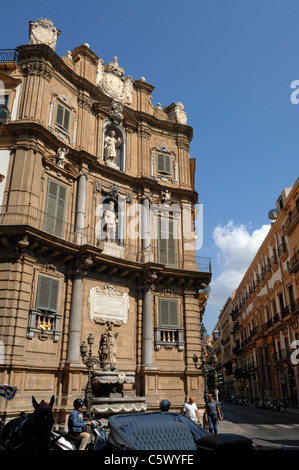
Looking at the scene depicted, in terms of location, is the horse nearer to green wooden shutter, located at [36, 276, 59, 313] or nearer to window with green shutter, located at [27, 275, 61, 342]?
window with green shutter, located at [27, 275, 61, 342]

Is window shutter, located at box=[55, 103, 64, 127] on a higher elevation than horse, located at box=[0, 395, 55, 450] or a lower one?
higher

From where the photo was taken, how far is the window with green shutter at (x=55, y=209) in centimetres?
1723

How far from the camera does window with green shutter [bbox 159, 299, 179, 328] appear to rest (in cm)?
1908

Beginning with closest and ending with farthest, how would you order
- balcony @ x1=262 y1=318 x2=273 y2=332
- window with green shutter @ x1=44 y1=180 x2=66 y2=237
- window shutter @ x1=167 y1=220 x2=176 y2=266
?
1. window with green shutter @ x1=44 y1=180 x2=66 y2=237
2. window shutter @ x1=167 y1=220 x2=176 y2=266
3. balcony @ x1=262 y1=318 x2=273 y2=332

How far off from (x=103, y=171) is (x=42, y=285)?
7.54 m

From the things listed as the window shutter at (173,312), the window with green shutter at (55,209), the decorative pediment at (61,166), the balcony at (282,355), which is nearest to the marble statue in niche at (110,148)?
the decorative pediment at (61,166)

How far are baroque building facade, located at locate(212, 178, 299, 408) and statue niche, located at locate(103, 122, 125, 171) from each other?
15.1m

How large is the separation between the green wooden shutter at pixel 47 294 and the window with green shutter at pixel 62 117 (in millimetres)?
8201

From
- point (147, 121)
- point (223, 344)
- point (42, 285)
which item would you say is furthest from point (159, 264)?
point (223, 344)

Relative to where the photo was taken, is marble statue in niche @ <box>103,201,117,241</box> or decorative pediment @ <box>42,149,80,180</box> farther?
marble statue in niche @ <box>103,201,117,241</box>

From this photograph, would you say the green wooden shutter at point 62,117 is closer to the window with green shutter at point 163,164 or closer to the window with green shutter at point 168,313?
the window with green shutter at point 163,164

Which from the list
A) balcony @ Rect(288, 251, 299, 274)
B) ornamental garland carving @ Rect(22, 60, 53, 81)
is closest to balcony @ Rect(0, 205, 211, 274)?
ornamental garland carving @ Rect(22, 60, 53, 81)

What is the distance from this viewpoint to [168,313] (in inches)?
760
